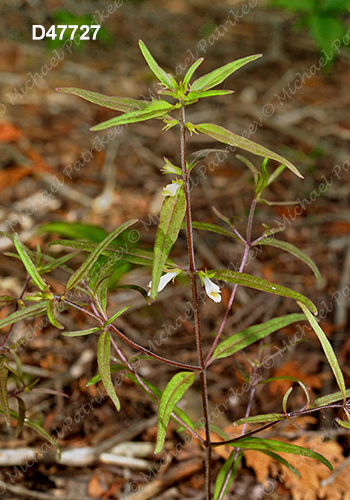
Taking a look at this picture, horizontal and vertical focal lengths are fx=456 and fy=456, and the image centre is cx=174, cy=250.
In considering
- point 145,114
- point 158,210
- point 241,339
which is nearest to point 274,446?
point 241,339

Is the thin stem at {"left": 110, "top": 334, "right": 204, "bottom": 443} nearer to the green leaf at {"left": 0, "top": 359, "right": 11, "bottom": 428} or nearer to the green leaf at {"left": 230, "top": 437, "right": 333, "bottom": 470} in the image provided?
the green leaf at {"left": 230, "top": 437, "right": 333, "bottom": 470}

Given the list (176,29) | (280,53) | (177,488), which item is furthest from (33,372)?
(176,29)

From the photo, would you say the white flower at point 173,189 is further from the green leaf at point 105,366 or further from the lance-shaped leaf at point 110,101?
the green leaf at point 105,366

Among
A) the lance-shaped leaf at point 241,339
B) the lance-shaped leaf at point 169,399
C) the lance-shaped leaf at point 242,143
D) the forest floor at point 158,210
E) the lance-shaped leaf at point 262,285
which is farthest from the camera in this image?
the forest floor at point 158,210

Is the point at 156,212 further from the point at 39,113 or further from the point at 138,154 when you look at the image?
the point at 39,113

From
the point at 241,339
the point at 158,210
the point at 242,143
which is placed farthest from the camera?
A: the point at 158,210

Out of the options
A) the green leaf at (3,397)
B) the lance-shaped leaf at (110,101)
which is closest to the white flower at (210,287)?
the lance-shaped leaf at (110,101)

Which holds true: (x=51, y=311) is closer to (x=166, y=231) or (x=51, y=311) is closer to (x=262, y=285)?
(x=166, y=231)

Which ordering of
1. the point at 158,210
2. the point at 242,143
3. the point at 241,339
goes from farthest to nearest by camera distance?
the point at 158,210
the point at 241,339
the point at 242,143
